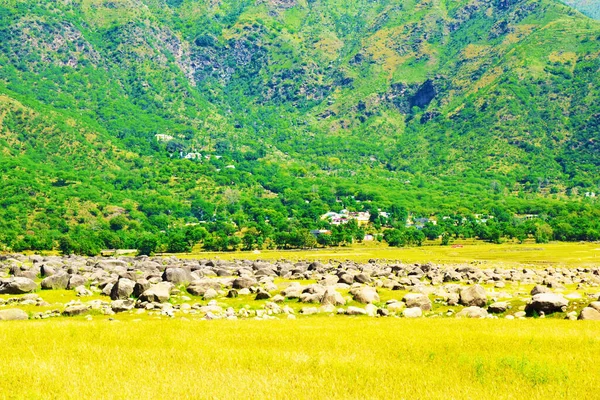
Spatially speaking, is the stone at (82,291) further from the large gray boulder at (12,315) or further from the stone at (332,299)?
the stone at (332,299)

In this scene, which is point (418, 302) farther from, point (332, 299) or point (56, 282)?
point (56, 282)

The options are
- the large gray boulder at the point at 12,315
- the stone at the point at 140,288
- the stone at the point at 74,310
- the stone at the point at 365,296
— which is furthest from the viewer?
the stone at the point at 140,288

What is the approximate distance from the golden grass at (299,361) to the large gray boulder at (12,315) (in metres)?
6.61

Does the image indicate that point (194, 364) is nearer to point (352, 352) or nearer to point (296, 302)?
point (352, 352)

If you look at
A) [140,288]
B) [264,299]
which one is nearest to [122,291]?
[140,288]

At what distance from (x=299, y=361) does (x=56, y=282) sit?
3159 cm

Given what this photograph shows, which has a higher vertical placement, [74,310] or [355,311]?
[355,311]

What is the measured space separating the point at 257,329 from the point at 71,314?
42.6 ft

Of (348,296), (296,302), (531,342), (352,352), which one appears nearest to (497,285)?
(348,296)

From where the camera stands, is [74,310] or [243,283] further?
[243,283]

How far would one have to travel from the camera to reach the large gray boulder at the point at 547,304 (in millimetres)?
28406

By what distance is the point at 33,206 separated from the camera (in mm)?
175875

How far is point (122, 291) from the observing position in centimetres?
3591

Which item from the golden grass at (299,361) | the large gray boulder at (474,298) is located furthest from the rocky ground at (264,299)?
the golden grass at (299,361)
